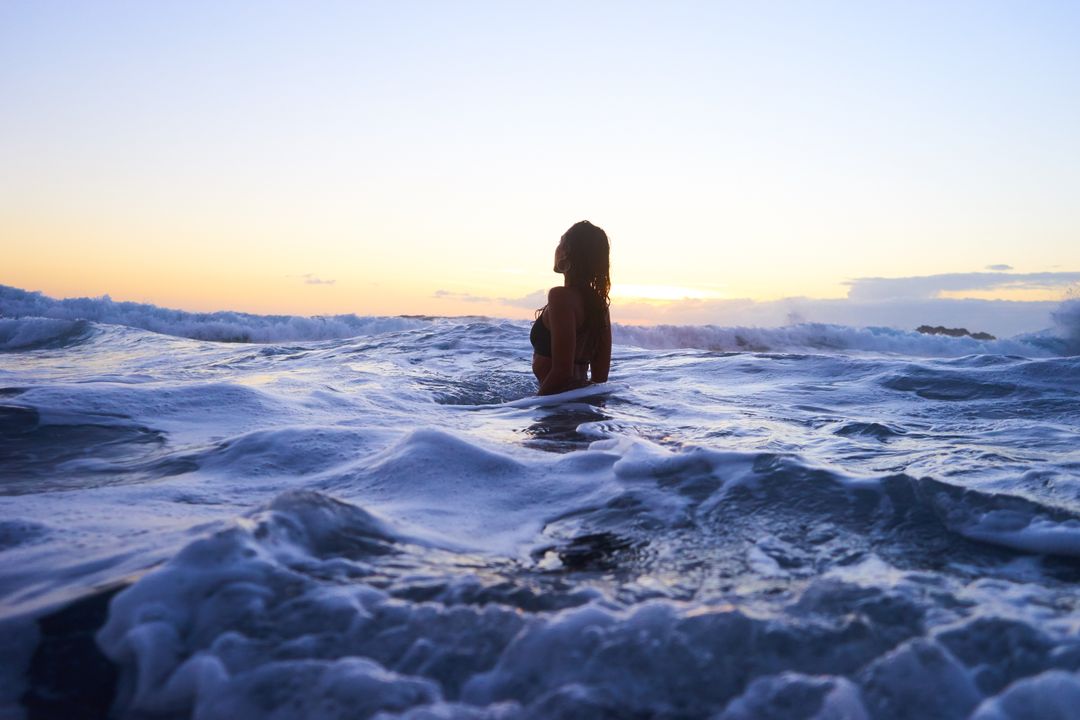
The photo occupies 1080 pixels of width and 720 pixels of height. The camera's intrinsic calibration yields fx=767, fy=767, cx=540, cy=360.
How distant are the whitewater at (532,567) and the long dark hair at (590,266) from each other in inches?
47.2

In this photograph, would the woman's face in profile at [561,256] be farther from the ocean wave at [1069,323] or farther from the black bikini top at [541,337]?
the ocean wave at [1069,323]

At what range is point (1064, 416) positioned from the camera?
16.0 ft

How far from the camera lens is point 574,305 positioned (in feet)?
18.3

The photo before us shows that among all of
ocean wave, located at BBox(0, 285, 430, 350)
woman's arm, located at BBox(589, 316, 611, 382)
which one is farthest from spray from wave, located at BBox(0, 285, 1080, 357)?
woman's arm, located at BBox(589, 316, 611, 382)

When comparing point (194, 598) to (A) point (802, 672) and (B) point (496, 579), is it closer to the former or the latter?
(B) point (496, 579)

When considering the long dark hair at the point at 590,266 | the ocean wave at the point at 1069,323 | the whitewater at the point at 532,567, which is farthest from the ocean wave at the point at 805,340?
the whitewater at the point at 532,567

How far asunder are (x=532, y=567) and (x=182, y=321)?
16.8 metres

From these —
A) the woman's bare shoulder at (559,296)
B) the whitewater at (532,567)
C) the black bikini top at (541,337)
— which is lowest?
the whitewater at (532,567)

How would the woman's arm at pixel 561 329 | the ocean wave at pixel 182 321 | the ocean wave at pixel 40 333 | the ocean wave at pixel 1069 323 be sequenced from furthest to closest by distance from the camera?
1. the ocean wave at pixel 182 321
2. the ocean wave at pixel 1069 323
3. the ocean wave at pixel 40 333
4. the woman's arm at pixel 561 329

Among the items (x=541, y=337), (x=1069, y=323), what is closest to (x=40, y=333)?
(x=541, y=337)

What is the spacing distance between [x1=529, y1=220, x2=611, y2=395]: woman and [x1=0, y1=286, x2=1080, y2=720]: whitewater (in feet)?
3.28

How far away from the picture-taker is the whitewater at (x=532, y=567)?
1.53 meters

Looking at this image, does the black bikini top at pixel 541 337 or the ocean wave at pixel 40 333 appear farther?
the ocean wave at pixel 40 333

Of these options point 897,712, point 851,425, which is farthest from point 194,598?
point 851,425
